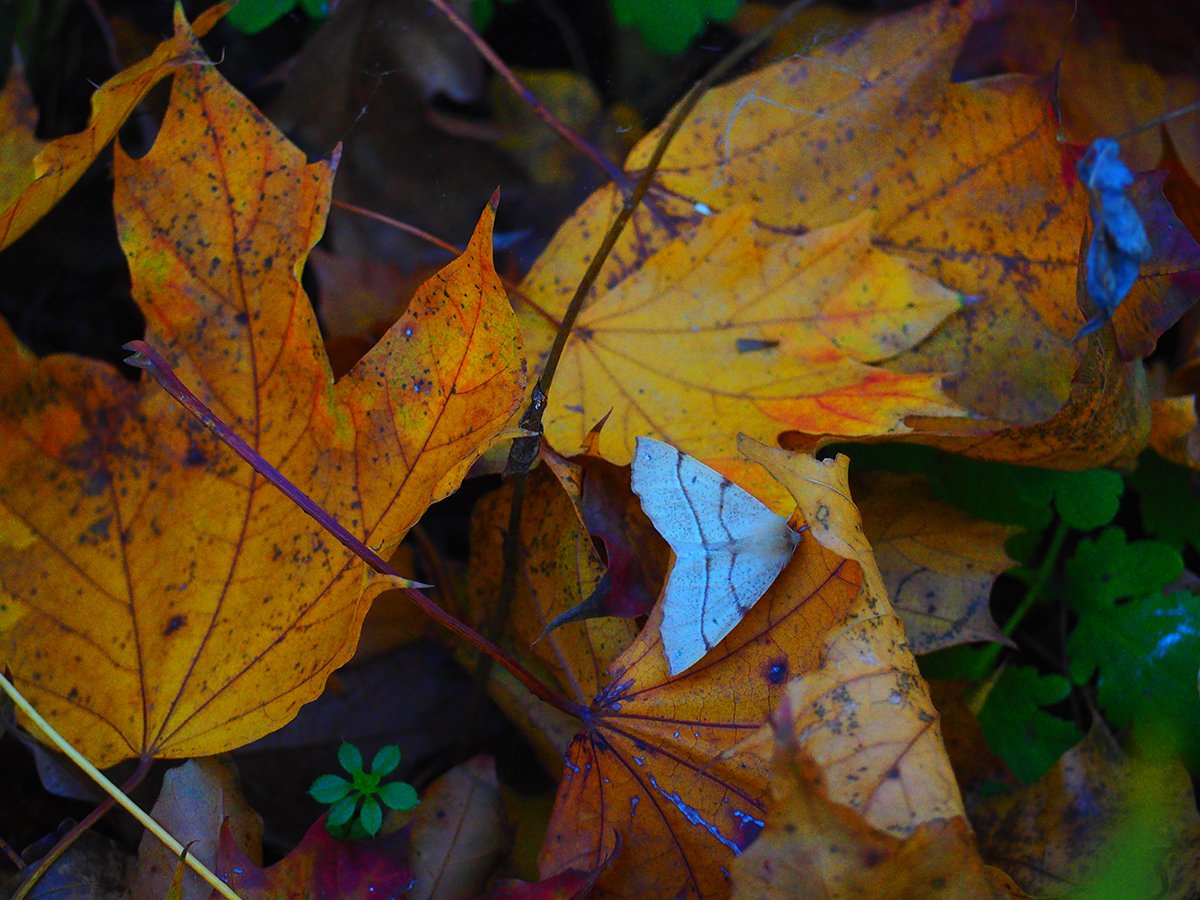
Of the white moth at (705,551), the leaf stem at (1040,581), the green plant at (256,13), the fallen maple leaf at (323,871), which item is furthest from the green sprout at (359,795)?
the green plant at (256,13)

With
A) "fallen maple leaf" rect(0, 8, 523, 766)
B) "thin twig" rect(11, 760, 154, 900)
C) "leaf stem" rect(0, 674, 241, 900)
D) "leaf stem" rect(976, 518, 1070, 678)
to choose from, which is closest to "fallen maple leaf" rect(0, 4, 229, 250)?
"fallen maple leaf" rect(0, 8, 523, 766)

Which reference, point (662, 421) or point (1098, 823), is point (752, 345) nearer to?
point (662, 421)

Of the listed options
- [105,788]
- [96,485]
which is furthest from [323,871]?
[96,485]

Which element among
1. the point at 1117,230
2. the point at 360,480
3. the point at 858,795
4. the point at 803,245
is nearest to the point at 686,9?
the point at 803,245

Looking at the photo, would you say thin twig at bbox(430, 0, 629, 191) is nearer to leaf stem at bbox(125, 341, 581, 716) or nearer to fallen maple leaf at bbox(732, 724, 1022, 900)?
leaf stem at bbox(125, 341, 581, 716)

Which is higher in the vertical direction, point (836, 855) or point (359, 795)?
point (836, 855)

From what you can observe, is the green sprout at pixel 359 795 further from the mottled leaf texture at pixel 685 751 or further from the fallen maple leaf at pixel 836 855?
the fallen maple leaf at pixel 836 855
